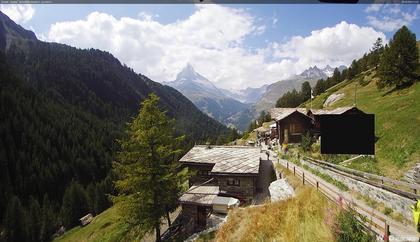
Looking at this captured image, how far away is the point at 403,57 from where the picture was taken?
4678 cm

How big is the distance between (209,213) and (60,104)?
597ft

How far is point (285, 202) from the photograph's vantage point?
566 inches

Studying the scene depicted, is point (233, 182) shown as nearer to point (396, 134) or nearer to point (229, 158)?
point (229, 158)

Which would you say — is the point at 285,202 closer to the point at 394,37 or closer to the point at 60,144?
the point at 394,37

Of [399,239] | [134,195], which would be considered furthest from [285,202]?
[134,195]

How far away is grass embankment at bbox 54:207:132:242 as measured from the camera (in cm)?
2910

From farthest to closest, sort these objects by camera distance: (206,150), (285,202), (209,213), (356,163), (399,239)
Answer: (206,150) → (356,163) → (209,213) → (285,202) → (399,239)

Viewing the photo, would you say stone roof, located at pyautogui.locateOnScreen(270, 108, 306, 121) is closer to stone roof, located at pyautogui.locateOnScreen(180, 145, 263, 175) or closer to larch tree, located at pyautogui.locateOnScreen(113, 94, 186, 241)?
stone roof, located at pyautogui.locateOnScreen(180, 145, 263, 175)

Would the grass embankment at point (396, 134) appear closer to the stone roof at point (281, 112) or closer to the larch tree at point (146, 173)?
the stone roof at point (281, 112)

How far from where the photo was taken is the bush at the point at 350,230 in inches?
340

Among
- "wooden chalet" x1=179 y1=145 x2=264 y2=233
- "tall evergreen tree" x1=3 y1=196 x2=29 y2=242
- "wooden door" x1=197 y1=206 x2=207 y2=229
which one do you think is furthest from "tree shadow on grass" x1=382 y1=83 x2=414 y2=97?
"tall evergreen tree" x1=3 y1=196 x2=29 y2=242

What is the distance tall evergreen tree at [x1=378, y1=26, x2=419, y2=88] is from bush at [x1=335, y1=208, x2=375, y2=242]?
1785 inches

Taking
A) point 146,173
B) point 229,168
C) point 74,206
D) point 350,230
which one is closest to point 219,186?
point 229,168

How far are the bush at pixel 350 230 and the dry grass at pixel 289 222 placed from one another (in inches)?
17.3
